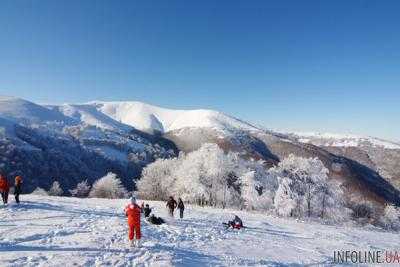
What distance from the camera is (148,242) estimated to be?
81.9 feet

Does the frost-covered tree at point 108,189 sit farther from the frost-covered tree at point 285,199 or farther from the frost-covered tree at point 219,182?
the frost-covered tree at point 285,199

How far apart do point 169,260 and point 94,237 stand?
6253 millimetres

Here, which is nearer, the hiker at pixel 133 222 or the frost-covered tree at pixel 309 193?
the hiker at pixel 133 222

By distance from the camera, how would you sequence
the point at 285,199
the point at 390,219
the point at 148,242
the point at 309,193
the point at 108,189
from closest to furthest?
the point at 148,242 → the point at 285,199 → the point at 309,193 → the point at 108,189 → the point at 390,219

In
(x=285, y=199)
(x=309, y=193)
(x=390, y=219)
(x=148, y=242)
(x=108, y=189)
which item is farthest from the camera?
(x=390, y=219)

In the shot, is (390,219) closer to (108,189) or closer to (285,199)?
(285,199)

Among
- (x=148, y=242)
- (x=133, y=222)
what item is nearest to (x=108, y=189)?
(x=148, y=242)

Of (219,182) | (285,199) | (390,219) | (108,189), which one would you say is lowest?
(390,219)

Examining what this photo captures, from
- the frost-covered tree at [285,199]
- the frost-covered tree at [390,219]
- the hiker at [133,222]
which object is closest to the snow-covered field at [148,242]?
the hiker at [133,222]

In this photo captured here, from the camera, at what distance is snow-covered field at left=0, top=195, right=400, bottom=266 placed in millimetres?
21016

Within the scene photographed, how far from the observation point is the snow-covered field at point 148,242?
21016 millimetres

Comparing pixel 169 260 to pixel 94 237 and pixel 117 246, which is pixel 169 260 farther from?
pixel 94 237

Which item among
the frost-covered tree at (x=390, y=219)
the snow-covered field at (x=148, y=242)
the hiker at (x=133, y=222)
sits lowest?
the frost-covered tree at (x=390, y=219)

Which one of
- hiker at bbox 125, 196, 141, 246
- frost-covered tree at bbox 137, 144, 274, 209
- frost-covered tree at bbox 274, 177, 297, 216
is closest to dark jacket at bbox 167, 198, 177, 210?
hiker at bbox 125, 196, 141, 246
